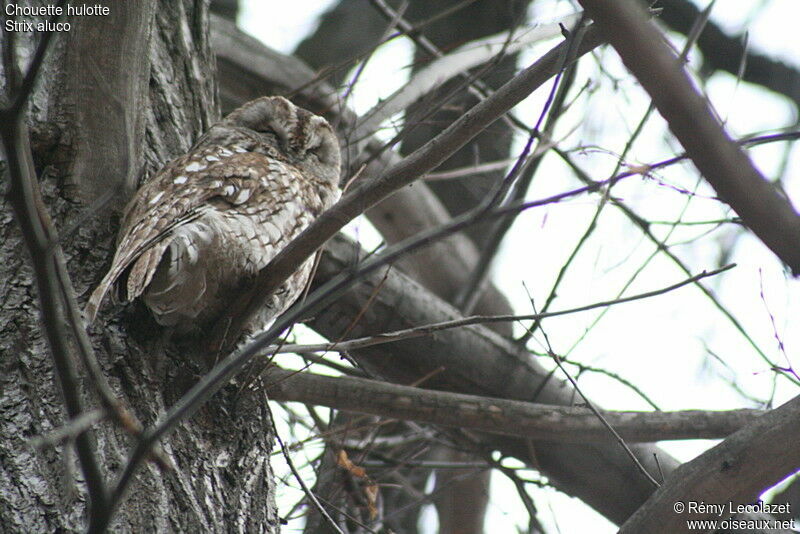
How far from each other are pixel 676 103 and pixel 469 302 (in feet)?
10.8

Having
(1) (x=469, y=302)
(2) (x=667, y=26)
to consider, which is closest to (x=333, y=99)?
(1) (x=469, y=302)

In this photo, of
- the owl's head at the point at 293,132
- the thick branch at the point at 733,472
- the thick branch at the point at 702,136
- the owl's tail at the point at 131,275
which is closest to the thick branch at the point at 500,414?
the owl's tail at the point at 131,275

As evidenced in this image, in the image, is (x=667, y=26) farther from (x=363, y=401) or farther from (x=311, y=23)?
(x=363, y=401)

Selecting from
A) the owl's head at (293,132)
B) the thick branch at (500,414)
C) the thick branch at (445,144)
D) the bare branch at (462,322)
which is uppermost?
the owl's head at (293,132)

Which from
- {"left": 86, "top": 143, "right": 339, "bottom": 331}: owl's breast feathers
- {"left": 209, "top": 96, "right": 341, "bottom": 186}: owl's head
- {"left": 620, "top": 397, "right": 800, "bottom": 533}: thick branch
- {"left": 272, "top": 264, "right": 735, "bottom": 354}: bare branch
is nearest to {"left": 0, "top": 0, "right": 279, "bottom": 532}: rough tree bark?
{"left": 86, "top": 143, "right": 339, "bottom": 331}: owl's breast feathers

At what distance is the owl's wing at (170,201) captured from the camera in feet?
6.64

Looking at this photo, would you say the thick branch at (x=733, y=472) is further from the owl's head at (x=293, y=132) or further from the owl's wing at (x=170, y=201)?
the owl's head at (x=293, y=132)

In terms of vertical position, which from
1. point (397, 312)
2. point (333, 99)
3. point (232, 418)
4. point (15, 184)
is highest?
point (333, 99)

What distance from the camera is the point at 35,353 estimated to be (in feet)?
6.27

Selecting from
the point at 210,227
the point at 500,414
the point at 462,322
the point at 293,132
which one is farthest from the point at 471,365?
the point at 462,322

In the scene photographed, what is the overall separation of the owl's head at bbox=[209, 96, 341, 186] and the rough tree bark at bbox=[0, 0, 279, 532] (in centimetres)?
65

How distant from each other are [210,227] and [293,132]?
114 centimetres

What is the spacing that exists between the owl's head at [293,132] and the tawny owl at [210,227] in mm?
145

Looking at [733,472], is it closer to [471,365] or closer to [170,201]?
[170,201]
